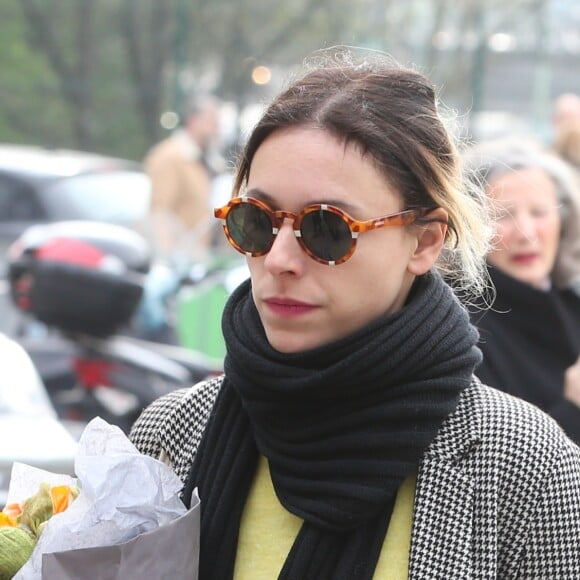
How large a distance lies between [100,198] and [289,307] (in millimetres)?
7432

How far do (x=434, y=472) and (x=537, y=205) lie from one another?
1935mm

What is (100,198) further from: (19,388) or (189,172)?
(19,388)

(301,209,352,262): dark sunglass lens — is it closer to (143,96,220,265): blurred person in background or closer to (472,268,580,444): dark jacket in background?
(472,268,580,444): dark jacket in background

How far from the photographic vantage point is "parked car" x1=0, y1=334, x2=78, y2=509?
3896 millimetres

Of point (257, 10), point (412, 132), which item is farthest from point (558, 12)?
point (412, 132)

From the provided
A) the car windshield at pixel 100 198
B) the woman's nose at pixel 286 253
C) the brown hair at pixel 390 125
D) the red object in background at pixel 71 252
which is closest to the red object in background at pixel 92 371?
the red object in background at pixel 71 252

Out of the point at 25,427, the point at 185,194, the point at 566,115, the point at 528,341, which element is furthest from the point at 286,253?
the point at 185,194

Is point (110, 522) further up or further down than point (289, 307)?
further down

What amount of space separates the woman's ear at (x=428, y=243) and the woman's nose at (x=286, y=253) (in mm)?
183

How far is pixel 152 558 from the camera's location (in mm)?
1662

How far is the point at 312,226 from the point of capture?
1.75m

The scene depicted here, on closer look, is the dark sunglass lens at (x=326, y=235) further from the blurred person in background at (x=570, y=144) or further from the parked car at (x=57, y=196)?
the parked car at (x=57, y=196)

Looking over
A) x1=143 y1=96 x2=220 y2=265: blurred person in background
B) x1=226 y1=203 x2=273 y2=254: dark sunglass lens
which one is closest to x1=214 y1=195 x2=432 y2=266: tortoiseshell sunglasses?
x1=226 y1=203 x2=273 y2=254: dark sunglass lens

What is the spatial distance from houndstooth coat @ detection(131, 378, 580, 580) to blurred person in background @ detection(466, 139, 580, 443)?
1.44m
